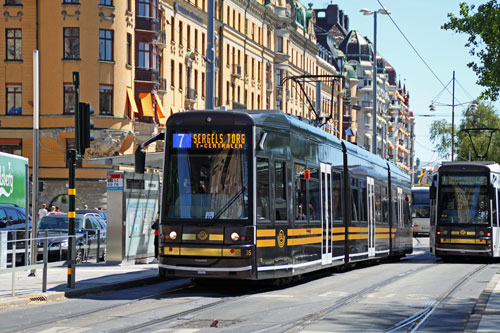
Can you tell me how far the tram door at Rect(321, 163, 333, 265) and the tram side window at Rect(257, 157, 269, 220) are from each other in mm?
4070

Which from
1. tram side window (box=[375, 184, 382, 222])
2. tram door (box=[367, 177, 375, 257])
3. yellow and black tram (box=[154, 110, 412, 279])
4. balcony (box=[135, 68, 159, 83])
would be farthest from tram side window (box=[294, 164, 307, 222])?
balcony (box=[135, 68, 159, 83])

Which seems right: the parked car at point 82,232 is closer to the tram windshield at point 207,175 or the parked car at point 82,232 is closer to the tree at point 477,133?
the tram windshield at point 207,175

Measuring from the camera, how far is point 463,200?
33750 mm

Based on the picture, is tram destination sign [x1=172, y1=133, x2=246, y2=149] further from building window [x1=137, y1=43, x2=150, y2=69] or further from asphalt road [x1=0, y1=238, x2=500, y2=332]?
building window [x1=137, y1=43, x2=150, y2=69]

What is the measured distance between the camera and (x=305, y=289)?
19.7 metres

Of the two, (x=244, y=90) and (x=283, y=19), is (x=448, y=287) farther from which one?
(x=283, y=19)

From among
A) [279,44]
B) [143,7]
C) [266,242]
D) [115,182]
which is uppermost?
[279,44]

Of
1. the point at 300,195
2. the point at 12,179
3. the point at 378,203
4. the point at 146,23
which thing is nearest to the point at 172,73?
the point at 146,23

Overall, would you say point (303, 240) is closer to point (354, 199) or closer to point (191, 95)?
point (354, 199)

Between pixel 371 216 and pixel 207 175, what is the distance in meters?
11.6

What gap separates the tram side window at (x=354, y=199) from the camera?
25812mm

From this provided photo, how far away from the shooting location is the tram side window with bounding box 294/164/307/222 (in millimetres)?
20141

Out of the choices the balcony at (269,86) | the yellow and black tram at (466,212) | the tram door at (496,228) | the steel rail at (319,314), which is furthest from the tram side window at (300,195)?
the balcony at (269,86)

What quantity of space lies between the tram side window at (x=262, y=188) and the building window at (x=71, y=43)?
1585 inches
